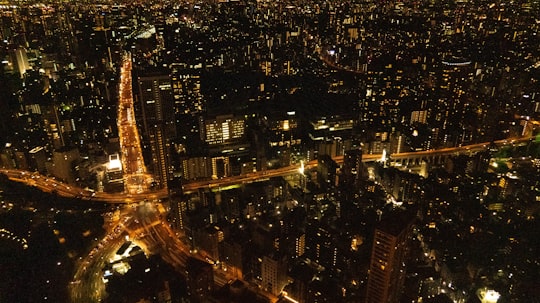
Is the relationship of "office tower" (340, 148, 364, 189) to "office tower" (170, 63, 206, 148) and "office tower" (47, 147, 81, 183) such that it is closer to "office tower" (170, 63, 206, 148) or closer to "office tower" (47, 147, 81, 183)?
"office tower" (170, 63, 206, 148)

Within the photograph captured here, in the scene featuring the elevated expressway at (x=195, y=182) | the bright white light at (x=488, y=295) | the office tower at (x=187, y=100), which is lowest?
the bright white light at (x=488, y=295)

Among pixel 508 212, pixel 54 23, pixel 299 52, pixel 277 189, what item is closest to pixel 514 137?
pixel 508 212

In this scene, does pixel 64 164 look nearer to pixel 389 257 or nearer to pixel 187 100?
pixel 187 100

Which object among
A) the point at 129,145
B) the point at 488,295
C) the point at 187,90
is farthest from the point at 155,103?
the point at 488,295

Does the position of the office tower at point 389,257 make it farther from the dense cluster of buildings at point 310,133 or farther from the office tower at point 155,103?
the office tower at point 155,103

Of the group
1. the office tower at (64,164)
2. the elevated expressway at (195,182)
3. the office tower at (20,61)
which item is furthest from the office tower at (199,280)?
the office tower at (20,61)

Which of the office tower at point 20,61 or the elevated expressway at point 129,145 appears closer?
the elevated expressway at point 129,145
